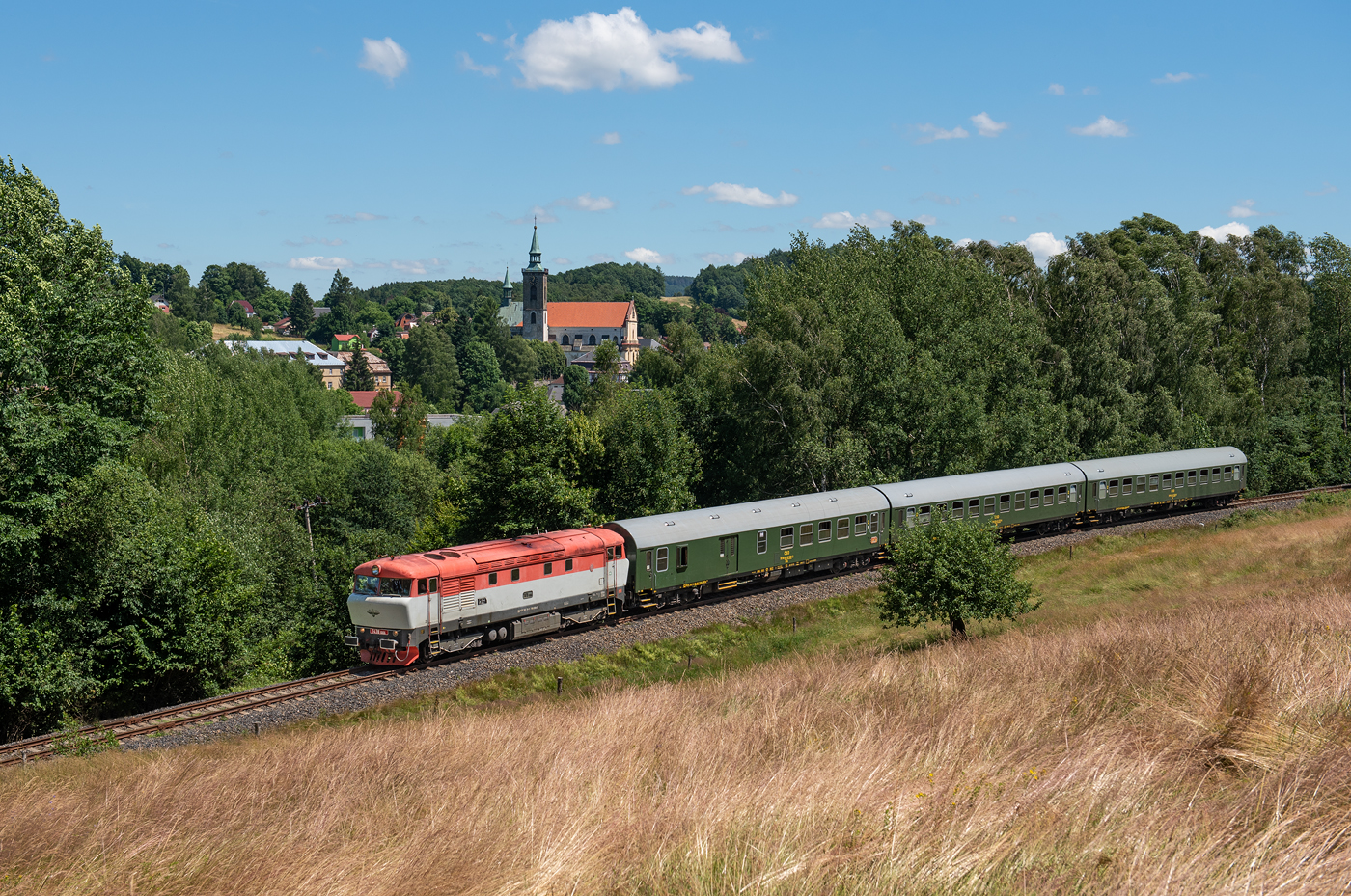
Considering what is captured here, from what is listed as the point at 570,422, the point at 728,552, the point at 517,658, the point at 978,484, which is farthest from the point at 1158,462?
the point at 517,658

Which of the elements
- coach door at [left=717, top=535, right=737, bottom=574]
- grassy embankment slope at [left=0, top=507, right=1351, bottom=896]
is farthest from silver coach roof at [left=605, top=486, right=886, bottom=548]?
grassy embankment slope at [left=0, top=507, right=1351, bottom=896]

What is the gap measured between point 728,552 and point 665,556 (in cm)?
266

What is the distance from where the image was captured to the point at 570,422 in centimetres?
4366

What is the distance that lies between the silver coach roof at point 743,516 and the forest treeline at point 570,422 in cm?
920

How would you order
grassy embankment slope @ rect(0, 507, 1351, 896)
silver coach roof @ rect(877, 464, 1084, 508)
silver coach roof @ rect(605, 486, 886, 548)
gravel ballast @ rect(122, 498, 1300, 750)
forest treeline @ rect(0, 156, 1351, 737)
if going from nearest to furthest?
grassy embankment slope @ rect(0, 507, 1351, 896) → gravel ballast @ rect(122, 498, 1300, 750) → forest treeline @ rect(0, 156, 1351, 737) → silver coach roof @ rect(605, 486, 886, 548) → silver coach roof @ rect(877, 464, 1084, 508)

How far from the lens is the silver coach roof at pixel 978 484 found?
121 feet

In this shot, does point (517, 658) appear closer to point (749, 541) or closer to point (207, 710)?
point (207, 710)

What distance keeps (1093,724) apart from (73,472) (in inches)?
1097

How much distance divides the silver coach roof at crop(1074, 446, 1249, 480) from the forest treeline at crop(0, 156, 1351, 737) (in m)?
4.31

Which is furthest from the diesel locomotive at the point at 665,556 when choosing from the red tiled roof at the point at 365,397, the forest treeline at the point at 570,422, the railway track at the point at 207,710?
the red tiled roof at the point at 365,397

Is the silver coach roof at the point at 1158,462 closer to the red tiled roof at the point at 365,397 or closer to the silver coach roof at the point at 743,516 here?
the silver coach roof at the point at 743,516

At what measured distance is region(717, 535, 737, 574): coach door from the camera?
1236 inches

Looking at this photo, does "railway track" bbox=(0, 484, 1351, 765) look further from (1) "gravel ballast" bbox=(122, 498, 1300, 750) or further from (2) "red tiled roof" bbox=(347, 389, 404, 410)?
(2) "red tiled roof" bbox=(347, 389, 404, 410)

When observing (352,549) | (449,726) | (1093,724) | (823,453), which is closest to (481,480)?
(352,549)
